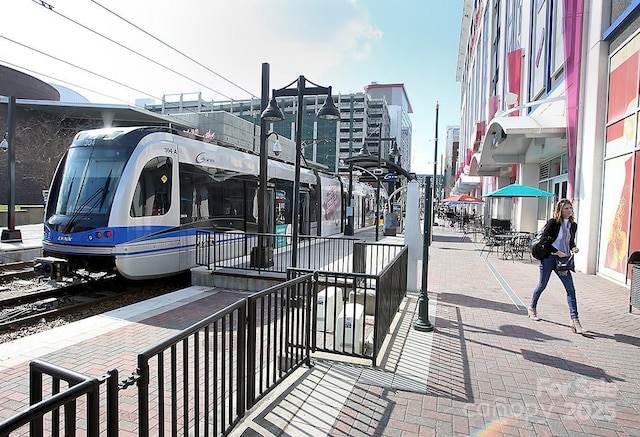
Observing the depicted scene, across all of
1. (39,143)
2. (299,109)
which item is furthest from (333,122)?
(299,109)

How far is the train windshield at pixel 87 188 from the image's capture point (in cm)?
788

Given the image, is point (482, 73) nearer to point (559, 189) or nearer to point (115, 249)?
point (559, 189)

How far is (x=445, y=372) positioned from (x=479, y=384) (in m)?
0.37

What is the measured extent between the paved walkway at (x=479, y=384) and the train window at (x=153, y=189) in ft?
17.9

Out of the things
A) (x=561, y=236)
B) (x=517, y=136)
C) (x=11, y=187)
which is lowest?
(x=561, y=236)

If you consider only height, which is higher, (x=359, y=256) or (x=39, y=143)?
(x=39, y=143)

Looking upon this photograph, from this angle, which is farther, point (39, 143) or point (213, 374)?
point (39, 143)

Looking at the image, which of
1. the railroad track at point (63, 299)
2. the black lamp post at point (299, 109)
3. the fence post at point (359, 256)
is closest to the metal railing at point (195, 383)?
the railroad track at point (63, 299)

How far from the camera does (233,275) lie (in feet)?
28.7

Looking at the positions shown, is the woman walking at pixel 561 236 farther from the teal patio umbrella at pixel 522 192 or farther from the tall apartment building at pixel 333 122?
the tall apartment building at pixel 333 122

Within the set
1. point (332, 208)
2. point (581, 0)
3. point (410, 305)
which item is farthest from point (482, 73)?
point (410, 305)

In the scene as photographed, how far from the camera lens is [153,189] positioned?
8414 mm

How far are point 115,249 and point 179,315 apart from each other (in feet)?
7.46

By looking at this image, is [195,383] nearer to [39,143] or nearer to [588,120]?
[588,120]
